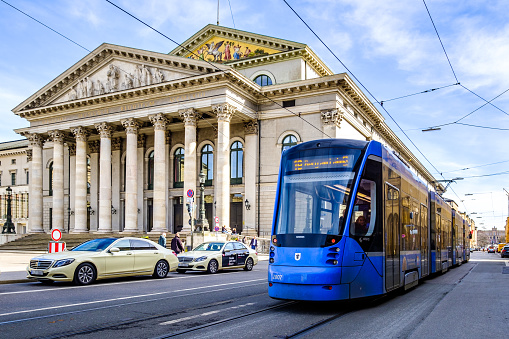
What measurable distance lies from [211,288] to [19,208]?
214 feet

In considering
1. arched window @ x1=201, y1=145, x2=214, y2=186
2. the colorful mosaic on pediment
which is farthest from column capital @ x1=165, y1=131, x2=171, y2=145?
the colorful mosaic on pediment

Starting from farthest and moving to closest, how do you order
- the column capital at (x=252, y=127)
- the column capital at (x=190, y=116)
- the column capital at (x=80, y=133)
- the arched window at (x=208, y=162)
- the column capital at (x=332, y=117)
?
the column capital at (x=80, y=133) → the arched window at (x=208, y=162) → the column capital at (x=252, y=127) → the column capital at (x=190, y=116) → the column capital at (x=332, y=117)

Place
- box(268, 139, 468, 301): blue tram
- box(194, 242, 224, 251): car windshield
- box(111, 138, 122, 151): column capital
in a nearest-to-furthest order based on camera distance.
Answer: box(268, 139, 468, 301): blue tram, box(194, 242, 224, 251): car windshield, box(111, 138, 122, 151): column capital

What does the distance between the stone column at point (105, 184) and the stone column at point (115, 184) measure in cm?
414

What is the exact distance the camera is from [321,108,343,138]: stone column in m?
35.7

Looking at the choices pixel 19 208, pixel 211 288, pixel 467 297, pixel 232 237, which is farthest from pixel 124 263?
pixel 19 208

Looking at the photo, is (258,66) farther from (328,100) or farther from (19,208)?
(19,208)

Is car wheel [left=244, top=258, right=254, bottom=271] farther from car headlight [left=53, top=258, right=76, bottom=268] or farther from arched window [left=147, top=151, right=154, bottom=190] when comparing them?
arched window [left=147, top=151, right=154, bottom=190]

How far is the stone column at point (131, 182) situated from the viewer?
38719 mm

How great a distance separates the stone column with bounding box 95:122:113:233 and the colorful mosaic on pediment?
10.5 m

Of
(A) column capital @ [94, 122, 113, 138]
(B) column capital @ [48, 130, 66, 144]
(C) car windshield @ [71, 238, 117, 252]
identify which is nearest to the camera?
(C) car windshield @ [71, 238, 117, 252]

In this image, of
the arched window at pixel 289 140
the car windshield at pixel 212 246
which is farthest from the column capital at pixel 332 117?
the car windshield at pixel 212 246

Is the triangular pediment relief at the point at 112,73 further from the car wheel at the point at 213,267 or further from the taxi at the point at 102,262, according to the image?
the taxi at the point at 102,262

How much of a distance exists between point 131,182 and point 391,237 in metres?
31.3
